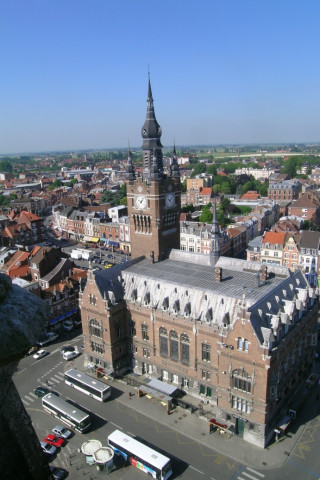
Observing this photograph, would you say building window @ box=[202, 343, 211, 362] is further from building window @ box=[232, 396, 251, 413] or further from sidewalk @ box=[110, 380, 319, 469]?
sidewalk @ box=[110, 380, 319, 469]

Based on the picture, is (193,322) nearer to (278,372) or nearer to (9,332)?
(278,372)

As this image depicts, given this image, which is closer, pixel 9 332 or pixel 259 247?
pixel 9 332

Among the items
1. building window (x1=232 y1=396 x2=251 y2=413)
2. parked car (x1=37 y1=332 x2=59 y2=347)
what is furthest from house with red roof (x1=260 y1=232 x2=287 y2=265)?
parked car (x1=37 y1=332 x2=59 y2=347)

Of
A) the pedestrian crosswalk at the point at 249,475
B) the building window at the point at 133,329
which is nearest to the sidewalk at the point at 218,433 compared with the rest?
the pedestrian crosswalk at the point at 249,475

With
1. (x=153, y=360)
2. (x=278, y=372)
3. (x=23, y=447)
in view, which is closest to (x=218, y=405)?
(x=278, y=372)

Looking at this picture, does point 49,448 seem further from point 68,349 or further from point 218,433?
point 68,349

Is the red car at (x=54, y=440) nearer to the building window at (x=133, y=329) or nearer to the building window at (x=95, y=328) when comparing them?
the building window at (x=95, y=328)
